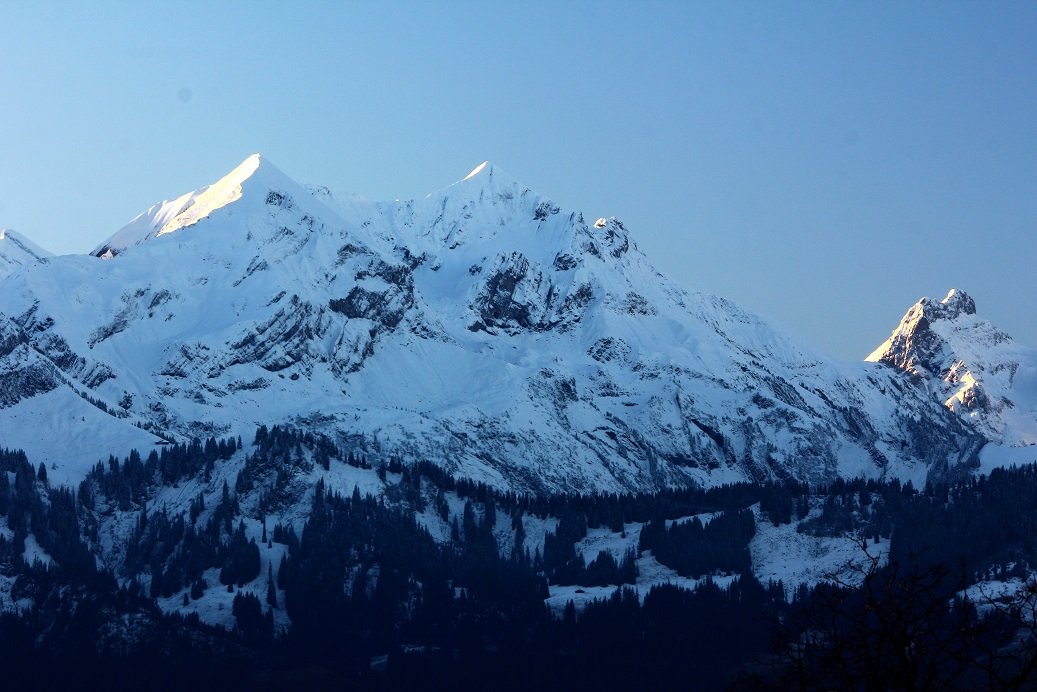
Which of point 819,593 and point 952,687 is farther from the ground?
point 819,593

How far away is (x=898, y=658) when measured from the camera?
33.1 metres

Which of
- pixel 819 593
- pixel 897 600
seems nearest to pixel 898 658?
pixel 897 600

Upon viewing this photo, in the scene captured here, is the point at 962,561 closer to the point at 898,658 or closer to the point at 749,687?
the point at 898,658

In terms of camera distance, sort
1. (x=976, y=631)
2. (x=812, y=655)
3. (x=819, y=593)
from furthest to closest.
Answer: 1. (x=819, y=593)
2. (x=812, y=655)
3. (x=976, y=631)

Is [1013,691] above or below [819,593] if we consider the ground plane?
below

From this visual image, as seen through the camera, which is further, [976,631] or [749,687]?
[749,687]

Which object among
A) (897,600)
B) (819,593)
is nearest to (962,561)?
(897,600)

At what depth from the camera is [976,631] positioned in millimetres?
30750

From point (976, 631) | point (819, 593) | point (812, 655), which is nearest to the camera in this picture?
point (976, 631)

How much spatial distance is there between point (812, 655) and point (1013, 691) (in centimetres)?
362

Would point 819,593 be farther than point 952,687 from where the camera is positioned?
Yes

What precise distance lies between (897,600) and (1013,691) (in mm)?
2568

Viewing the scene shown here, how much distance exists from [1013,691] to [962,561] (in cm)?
289

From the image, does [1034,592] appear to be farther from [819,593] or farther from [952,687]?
[819,593]
